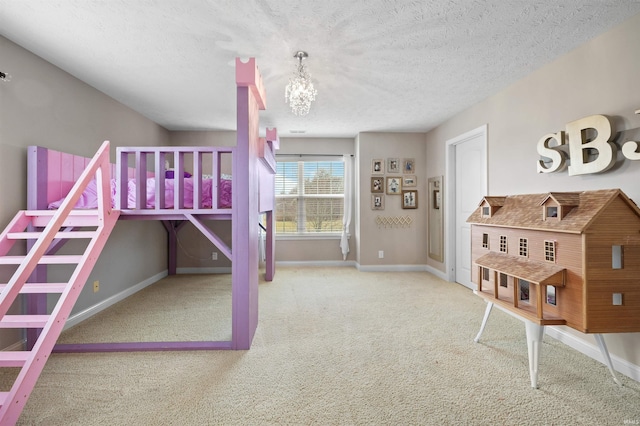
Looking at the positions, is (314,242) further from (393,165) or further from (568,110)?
(568,110)

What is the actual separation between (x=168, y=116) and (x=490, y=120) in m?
3.94

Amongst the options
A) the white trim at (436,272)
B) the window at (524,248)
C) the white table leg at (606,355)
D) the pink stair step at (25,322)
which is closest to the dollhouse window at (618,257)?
the window at (524,248)

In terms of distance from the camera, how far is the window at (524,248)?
1915 mm

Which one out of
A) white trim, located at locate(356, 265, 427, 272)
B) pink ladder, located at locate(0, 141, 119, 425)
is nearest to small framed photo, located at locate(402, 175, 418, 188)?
white trim, located at locate(356, 265, 427, 272)

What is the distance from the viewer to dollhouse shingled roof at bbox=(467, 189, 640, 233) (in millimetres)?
1558

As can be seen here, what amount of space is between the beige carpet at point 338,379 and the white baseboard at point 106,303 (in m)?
0.13

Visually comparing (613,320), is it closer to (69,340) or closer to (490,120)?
(490,120)

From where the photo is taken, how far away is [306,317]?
285 centimetres

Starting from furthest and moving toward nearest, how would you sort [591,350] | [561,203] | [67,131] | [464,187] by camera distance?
[464,187]
[67,131]
[591,350]
[561,203]

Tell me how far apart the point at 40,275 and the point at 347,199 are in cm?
389

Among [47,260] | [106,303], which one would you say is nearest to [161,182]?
[47,260]

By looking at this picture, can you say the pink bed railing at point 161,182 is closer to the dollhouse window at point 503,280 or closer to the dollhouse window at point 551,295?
the dollhouse window at point 503,280

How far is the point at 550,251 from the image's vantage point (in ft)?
5.70

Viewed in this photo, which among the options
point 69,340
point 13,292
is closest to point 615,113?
point 13,292
